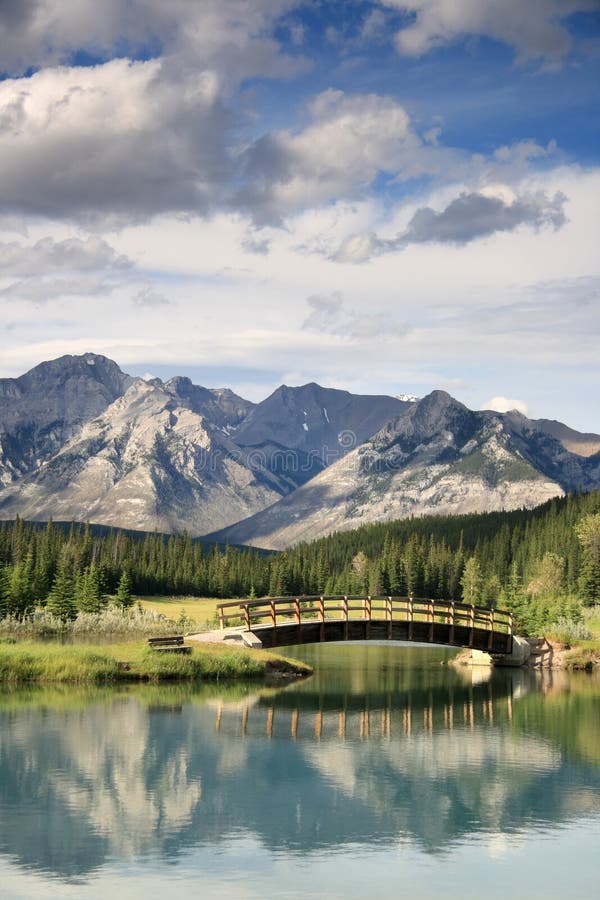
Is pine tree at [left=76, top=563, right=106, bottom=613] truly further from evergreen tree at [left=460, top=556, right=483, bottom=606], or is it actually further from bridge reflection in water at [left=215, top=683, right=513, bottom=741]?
bridge reflection in water at [left=215, top=683, right=513, bottom=741]

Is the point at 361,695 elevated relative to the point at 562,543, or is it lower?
lower

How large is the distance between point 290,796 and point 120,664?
28.9 m

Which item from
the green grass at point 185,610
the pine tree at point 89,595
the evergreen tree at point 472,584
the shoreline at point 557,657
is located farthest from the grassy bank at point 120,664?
the evergreen tree at point 472,584

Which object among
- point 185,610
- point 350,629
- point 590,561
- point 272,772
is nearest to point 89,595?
point 185,610

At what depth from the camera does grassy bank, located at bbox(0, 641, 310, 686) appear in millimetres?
59250


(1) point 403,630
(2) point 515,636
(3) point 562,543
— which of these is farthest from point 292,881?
(3) point 562,543

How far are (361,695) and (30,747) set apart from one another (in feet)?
92.7

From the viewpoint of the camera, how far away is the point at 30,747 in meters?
40.4

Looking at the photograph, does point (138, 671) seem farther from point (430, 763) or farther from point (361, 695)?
point (430, 763)

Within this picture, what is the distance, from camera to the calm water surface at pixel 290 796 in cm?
2542

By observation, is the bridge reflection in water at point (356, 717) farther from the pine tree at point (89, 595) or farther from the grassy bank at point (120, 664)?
the pine tree at point (89, 595)

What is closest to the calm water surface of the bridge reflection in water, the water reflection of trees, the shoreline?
the water reflection of trees

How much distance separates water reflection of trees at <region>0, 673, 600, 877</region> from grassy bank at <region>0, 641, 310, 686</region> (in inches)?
159

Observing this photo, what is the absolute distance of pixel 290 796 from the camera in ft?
A: 113
